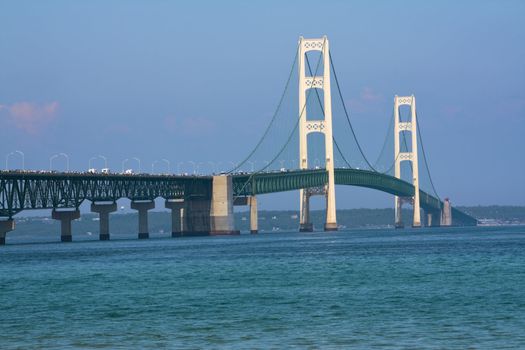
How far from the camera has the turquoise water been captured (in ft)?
115

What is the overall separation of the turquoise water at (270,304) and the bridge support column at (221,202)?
81440 millimetres

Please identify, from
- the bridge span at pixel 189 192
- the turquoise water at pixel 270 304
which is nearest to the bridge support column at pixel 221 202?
the bridge span at pixel 189 192

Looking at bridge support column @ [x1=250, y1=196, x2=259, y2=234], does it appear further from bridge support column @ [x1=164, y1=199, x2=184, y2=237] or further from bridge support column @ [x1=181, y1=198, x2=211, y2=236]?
bridge support column @ [x1=164, y1=199, x2=184, y2=237]

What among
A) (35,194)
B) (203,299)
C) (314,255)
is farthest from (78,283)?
(35,194)

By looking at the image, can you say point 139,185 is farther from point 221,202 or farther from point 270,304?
point 270,304

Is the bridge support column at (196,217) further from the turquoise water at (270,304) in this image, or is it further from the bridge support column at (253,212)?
the turquoise water at (270,304)

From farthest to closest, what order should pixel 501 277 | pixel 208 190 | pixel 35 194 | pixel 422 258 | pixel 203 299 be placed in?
1. pixel 208 190
2. pixel 35 194
3. pixel 422 258
4. pixel 501 277
5. pixel 203 299

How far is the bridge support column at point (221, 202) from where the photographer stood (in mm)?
159250

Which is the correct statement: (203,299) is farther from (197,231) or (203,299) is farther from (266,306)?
(197,231)

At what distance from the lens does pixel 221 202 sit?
159500 mm

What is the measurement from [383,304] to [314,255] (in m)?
43.0

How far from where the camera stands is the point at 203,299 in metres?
48.8

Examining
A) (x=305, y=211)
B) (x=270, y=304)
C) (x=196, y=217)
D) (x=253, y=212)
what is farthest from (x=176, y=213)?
(x=270, y=304)

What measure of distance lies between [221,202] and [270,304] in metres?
114
